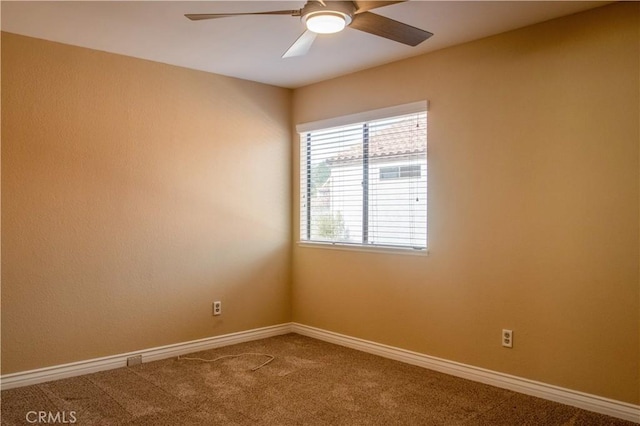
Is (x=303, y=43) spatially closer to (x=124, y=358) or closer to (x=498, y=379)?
(x=498, y=379)

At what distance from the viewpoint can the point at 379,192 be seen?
13.8ft

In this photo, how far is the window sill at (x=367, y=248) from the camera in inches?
153

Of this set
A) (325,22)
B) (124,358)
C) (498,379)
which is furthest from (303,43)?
(124,358)

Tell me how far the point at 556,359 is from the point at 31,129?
385cm

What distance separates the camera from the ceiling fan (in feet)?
7.65

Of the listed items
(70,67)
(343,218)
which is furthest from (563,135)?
(70,67)

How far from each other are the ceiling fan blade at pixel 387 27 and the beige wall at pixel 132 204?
2.12m

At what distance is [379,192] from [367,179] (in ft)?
0.60

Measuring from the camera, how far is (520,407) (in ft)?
9.87

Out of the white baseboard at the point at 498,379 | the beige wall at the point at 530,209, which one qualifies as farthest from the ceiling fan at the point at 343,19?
the white baseboard at the point at 498,379

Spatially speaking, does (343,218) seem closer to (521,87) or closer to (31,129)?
(521,87)

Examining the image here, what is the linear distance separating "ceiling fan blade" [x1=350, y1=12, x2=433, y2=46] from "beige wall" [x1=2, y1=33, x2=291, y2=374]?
83.5 inches

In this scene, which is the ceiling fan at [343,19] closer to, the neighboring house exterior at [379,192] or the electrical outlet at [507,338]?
the neighboring house exterior at [379,192]

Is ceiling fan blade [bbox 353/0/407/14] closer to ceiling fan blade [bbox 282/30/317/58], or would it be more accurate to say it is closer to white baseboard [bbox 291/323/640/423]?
ceiling fan blade [bbox 282/30/317/58]
